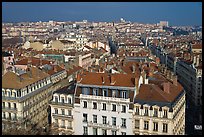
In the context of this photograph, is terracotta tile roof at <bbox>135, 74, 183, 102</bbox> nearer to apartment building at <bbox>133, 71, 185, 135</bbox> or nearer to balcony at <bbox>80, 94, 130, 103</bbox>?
apartment building at <bbox>133, 71, 185, 135</bbox>

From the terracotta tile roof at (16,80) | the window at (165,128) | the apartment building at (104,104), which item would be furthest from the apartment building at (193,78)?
the terracotta tile roof at (16,80)

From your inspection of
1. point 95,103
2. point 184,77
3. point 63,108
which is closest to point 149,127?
point 95,103

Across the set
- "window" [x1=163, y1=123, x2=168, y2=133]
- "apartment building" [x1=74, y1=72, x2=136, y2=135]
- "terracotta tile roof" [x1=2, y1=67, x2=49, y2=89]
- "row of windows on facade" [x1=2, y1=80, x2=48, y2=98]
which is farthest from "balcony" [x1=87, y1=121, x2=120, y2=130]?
"terracotta tile roof" [x1=2, y1=67, x2=49, y2=89]

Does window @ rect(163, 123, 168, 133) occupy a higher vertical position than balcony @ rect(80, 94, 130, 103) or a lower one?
lower

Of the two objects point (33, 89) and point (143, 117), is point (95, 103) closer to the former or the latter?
point (143, 117)

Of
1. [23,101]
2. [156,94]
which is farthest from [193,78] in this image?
[23,101]

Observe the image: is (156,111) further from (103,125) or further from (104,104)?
(103,125)
